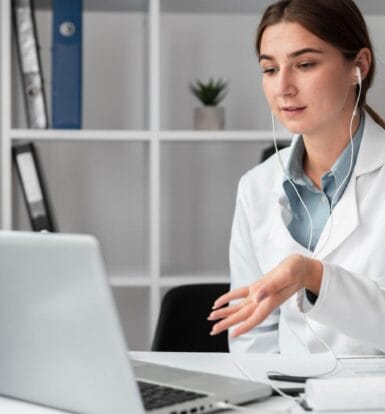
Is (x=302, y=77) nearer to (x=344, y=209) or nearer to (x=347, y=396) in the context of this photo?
(x=344, y=209)

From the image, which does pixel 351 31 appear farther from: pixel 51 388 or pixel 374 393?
pixel 51 388

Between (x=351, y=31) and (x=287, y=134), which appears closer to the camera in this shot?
(x=351, y=31)

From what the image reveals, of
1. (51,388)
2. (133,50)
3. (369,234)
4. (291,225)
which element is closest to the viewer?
(51,388)

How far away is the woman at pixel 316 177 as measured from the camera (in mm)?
1777

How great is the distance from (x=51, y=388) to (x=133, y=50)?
1.92m

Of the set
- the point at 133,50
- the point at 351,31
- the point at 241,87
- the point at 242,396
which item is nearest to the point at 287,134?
the point at 241,87

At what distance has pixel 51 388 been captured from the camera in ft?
3.51

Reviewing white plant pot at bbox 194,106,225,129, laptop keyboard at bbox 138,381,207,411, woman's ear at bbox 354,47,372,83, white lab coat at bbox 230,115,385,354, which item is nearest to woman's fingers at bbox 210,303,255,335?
laptop keyboard at bbox 138,381,207,411

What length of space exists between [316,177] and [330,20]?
34cm

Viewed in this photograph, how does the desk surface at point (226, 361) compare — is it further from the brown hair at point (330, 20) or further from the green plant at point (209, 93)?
the green plant at point (209, 93)

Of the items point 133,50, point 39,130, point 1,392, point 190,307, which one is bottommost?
point 190,307

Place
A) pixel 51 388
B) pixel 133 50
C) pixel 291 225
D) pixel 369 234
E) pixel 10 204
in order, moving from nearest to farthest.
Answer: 1. pixel 51 388
2. pixel 369 234
3. pixel 291 225
4. pixel 10 204
5. pixel 133 50

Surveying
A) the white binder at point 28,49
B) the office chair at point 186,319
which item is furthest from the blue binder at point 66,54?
the office chair at point 186,319

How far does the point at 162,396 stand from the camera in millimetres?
1101
